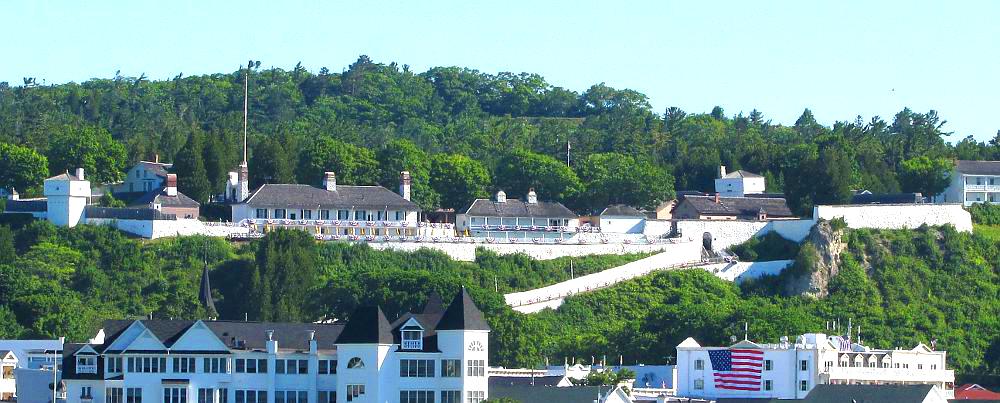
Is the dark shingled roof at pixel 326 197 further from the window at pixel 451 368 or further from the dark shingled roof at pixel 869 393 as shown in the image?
the window at pixel 451 368

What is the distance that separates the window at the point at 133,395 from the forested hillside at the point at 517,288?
19.5 meters

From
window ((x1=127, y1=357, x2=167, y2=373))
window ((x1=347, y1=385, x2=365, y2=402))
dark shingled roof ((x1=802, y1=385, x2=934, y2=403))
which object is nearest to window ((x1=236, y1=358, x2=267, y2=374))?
window ((x1=127, y1=357, x2=167, y2=373))

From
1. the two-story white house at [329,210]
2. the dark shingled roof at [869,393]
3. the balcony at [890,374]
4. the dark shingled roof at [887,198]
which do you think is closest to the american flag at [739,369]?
the balcony at [890,374]

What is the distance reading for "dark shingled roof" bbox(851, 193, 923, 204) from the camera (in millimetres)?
142375

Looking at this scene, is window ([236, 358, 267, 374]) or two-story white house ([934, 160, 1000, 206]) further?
two-story white house ([934, 160, 1000, 206])

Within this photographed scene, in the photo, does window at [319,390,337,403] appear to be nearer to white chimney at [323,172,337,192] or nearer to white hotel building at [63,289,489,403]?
white hotel building at [63,289,489,403]

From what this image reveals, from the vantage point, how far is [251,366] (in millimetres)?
90188

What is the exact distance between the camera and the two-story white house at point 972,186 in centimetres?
15000

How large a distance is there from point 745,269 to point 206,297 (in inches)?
1198

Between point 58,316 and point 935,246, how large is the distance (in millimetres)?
47369

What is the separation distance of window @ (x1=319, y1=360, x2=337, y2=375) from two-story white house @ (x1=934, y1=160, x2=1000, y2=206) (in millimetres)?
67205

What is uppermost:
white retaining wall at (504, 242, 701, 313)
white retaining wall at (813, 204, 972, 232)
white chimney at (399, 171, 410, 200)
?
white chimney at (399, 171, 410, 200)

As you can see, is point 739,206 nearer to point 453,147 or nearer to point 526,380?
point 453,147

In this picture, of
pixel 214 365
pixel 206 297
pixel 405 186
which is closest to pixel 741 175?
pixel 405 186
